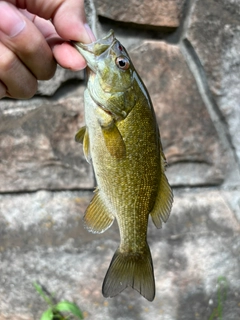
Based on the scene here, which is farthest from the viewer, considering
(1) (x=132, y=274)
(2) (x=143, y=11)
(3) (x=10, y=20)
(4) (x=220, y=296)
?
(4) (x=220, y=296)

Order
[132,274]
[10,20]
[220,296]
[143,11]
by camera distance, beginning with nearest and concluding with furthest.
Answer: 1. [10,20]
2. [132,274]
3. [143,11]
4. [220,296]

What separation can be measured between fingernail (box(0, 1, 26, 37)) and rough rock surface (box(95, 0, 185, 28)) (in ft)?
1.11

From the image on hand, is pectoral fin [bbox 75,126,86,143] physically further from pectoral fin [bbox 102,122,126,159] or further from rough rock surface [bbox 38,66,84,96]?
rough rock surface [bbox 38,66,84,96]

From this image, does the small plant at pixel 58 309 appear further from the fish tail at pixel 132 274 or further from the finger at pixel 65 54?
the finger at pixel 65 54

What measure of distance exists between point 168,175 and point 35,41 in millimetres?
478

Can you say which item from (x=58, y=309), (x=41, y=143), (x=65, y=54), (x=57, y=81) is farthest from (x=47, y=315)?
(x=65, y=54)

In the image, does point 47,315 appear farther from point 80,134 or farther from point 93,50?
point 93,50

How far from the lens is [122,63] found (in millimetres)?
542

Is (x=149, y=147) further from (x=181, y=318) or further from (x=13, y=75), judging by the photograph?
(x=181, y=318)

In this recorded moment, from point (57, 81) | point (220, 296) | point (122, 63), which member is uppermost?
point (122, 63)

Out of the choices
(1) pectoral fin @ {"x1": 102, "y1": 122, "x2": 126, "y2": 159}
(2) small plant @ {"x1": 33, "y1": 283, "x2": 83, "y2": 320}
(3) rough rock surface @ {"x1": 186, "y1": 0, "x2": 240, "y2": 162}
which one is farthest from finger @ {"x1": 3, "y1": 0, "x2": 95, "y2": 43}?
(2) small plant @ {"x1": 33, "y1": 283, "x2": 83, "y2": 320}

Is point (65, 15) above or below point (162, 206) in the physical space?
Answer: above

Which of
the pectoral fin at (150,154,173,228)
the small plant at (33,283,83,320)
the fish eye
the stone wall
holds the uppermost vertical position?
the fish eye

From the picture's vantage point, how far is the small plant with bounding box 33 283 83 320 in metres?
0.92
